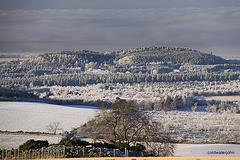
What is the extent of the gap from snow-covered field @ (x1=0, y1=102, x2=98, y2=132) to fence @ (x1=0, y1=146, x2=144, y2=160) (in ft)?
49.3

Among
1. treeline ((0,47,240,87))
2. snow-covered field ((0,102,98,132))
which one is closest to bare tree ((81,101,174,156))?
snow-covered field ((0,102,98,132))

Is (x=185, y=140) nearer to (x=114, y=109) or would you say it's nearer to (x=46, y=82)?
(x=114, y=109)

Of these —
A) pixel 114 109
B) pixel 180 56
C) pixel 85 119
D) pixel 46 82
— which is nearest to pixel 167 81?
pixel 46 82

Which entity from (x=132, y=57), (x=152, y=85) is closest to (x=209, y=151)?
(x=152, y=85)

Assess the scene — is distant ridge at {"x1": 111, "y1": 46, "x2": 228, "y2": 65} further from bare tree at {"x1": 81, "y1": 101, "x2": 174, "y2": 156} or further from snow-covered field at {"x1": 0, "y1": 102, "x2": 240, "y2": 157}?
bare tree at {"x1": 81, "y1": 101, "x2": 174, "y2": 156}

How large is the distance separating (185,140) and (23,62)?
111 meters

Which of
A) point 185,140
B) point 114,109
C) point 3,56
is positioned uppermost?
point 3,56

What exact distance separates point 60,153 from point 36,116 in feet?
73.6

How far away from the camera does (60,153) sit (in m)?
21.2

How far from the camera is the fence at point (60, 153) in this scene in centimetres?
2091

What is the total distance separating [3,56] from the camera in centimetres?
14025

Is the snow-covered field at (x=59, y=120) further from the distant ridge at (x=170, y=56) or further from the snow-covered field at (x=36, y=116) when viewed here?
the distant ridge at (x=170, y=56)

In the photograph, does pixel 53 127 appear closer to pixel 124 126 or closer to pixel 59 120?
pixel 59 120

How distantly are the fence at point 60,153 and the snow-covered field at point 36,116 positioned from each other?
15.0 m
